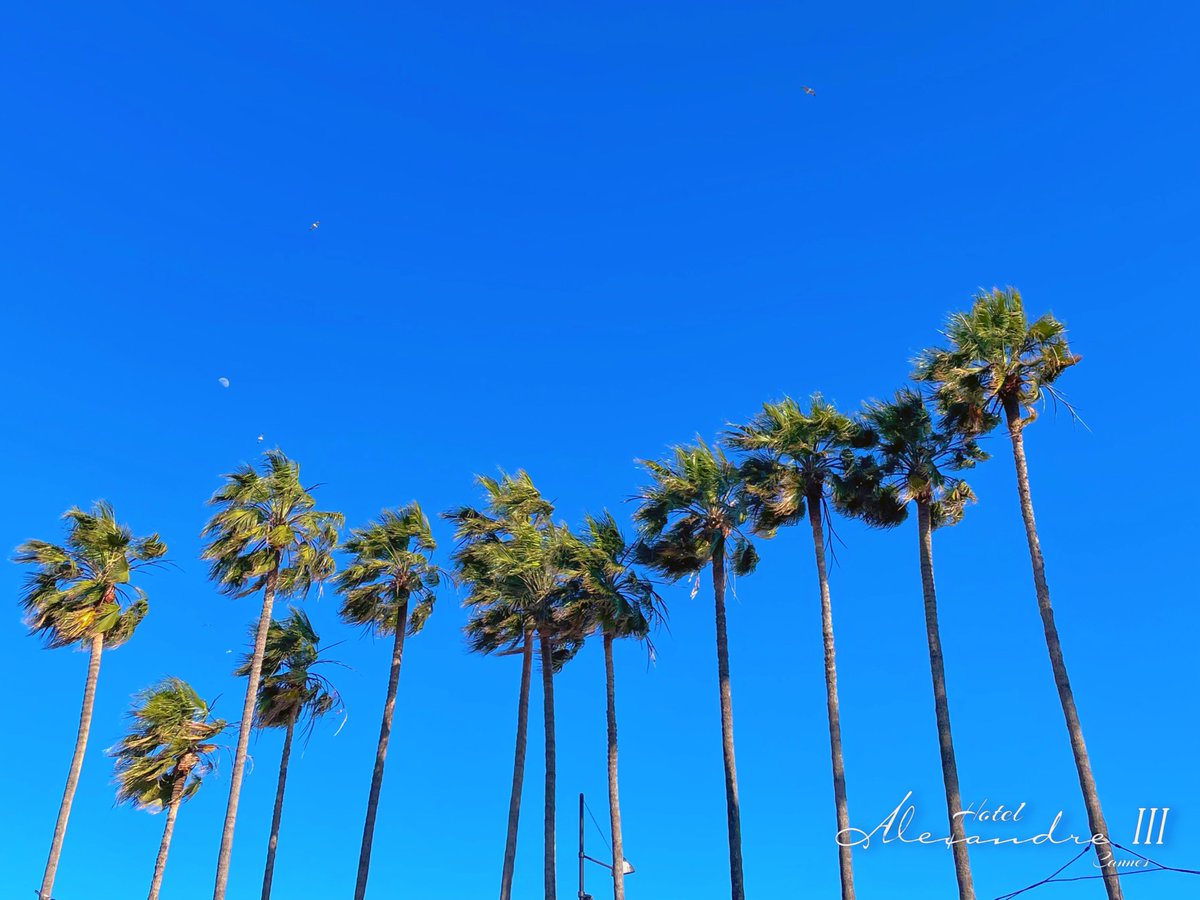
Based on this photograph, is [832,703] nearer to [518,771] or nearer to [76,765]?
[518,771]

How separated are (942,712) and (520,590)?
517 inches

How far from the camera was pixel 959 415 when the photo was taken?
31812mm

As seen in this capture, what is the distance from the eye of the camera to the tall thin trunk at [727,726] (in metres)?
29.7

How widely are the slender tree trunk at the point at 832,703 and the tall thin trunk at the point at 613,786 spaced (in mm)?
6847

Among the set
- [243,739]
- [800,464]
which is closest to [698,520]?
[800,464]

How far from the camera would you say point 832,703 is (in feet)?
101

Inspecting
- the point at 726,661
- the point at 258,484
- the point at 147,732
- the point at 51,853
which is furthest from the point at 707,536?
the point at 51,853

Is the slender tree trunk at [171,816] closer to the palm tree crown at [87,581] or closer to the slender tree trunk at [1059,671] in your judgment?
the palm tree crown at [87,581]

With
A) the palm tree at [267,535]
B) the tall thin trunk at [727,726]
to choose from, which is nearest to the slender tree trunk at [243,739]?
the palm tree at [267,535]

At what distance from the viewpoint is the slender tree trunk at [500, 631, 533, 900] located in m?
34.8

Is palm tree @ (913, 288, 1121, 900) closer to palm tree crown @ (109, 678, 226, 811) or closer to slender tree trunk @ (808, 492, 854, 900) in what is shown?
slender tree trunk @ (808, 492, 854, 900)

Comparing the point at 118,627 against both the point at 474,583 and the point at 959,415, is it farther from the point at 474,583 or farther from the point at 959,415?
the point at 959,415

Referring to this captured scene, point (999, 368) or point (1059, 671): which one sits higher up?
point (999, 368)

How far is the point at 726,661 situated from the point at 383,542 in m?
12.9
